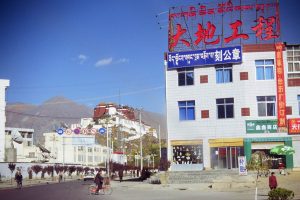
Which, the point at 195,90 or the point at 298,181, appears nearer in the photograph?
the point at 298,181

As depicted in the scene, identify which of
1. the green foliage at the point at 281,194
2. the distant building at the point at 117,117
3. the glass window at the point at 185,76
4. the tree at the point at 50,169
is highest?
the distant building at the point at 117,117

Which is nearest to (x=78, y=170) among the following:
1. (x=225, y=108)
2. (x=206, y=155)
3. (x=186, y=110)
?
(x=186, y=110)

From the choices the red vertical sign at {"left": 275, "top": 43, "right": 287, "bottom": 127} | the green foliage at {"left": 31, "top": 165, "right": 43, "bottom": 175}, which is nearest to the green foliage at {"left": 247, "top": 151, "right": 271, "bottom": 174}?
the red vertical sign at {"left": 275, "top": 43, "right": 287, "bottom": 127}

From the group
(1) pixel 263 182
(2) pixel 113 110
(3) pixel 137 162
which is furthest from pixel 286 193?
(2) pixel 113 110

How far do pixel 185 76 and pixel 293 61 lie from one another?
10.4 metres

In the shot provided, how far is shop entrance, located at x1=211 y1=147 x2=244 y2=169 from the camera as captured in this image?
44406mm

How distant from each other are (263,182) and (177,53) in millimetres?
16795

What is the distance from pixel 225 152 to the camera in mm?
44531

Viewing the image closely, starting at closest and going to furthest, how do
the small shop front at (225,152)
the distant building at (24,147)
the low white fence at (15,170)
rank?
the small shop front at (225,152)
the low white fence at (15,170)
the distant building at (24,147)

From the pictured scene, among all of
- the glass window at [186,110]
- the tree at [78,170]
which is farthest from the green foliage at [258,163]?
the tree at [78,170]

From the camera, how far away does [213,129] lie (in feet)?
147

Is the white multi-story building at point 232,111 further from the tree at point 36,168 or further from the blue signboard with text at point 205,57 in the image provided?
the tree at point 36,168

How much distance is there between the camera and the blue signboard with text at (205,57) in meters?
44.5

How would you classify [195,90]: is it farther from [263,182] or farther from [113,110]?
[113,110]
